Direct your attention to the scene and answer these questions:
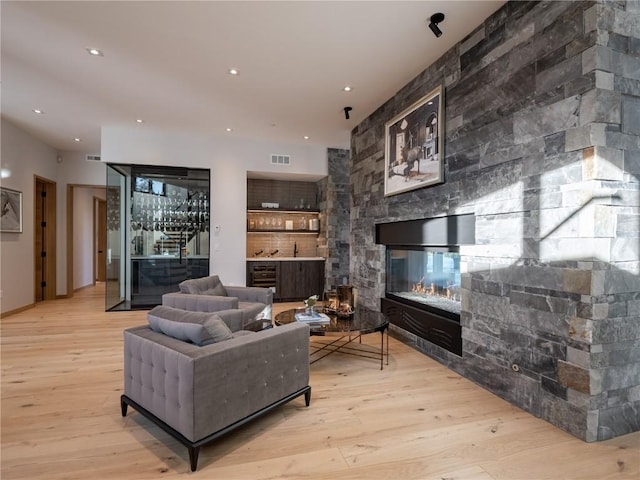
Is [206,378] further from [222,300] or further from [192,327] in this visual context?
[222,300]

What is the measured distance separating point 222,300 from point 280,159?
371cm

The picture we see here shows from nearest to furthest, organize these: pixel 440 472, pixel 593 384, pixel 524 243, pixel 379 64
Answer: pixel 440 472
pixel 593 384
pixel 524 243
pixel 379 64

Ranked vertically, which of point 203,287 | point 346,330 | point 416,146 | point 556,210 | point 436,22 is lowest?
point 346,330

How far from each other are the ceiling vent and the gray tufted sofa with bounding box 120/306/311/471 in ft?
14.7

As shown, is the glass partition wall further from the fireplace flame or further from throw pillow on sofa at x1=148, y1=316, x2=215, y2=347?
throw pillow on sofa at x1=148, y1=316, x2=215, y2=347

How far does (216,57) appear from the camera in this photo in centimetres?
342

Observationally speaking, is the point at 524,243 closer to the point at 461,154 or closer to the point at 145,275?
the point at 461,154

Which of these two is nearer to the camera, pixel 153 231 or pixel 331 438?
pixel 331 438

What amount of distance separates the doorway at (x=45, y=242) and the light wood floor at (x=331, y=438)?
4.53 metres

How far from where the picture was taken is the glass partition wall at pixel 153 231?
5.93m

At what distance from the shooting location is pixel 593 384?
6.82 ft

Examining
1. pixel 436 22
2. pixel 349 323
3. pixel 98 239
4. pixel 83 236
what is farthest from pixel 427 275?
pixel 98 239

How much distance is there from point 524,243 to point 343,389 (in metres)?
1.84

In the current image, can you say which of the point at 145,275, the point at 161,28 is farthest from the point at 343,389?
the point at 145,275
